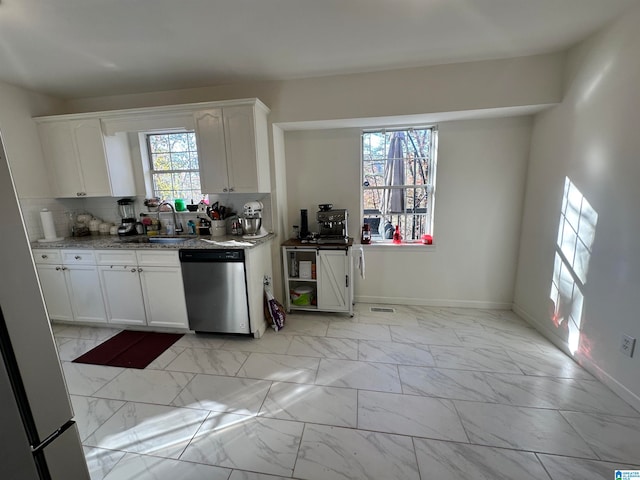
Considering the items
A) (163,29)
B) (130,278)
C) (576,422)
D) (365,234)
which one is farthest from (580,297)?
(130,278)

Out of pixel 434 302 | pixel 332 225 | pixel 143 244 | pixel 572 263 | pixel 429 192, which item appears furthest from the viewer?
pixel 434 302

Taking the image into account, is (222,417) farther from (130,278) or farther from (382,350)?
(130,278)

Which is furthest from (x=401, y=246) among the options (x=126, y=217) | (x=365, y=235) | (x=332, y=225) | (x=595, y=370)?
(x=126, y=217)

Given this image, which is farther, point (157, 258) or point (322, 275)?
point (322, 275)

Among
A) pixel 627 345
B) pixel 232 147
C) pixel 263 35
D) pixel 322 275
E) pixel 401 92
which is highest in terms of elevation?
pixel 263 35

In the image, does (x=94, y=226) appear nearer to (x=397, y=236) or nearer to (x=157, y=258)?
(x=157, y=258)

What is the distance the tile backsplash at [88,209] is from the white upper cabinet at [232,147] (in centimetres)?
36

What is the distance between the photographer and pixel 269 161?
2980 millimetres

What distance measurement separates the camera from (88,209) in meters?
3.49

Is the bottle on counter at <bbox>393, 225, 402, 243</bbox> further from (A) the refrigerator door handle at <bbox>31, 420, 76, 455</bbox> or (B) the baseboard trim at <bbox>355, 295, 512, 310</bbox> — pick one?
(A) the refrigerator door handle at <bbox>31, 420, 76, 455</bbox>

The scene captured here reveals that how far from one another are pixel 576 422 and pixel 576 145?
207 cm

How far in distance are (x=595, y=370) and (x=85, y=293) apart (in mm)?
4663

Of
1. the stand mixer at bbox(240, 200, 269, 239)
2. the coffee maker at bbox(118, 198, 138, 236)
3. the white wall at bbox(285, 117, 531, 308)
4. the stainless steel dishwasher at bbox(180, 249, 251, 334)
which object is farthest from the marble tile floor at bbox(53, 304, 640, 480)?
the coffee maker at bbox(118, 198, 138, 236)

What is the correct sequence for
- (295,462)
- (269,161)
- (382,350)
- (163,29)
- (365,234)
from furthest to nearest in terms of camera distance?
(365,234)
(269,161)
(382,350)
(163,29)
(295,462)
